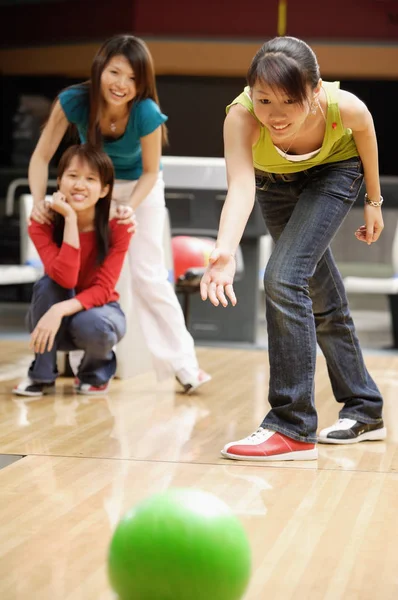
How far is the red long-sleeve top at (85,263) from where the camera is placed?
3029mm

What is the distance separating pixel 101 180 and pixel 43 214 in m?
0.21

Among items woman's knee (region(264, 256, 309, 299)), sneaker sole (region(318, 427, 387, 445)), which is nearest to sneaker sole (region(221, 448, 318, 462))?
sneaker sole (region(318, 427, 387, 445))

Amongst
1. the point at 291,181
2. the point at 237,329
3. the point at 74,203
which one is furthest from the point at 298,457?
the point at 237,329

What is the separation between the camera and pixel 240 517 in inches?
71.5

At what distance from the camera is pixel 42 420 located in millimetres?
2703

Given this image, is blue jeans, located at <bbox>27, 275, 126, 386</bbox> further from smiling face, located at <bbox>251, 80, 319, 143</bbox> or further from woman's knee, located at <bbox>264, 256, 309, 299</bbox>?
smiling face, located at <bbox>251, 80, 319, 143</bbox>

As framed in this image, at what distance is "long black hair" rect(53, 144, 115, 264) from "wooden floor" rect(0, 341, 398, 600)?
19.6 inches

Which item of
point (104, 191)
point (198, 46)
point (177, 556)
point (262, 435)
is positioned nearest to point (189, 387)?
point (104, 191)

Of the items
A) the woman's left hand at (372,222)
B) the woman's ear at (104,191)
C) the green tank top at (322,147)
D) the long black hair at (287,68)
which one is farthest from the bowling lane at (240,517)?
the woman's ear at (104,191)

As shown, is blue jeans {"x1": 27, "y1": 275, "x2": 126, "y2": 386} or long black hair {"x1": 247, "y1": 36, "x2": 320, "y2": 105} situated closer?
long black hair {"x1": 247, "y1": 36, "x2": 320, "y2": 105}

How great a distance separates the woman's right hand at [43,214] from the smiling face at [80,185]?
0.22ft

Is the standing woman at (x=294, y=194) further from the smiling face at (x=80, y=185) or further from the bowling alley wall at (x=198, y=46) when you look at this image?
the bowling alley wall at (x=198, y=46)

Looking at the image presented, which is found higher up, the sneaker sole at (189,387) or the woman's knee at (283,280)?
the woman's knee at (283,280)

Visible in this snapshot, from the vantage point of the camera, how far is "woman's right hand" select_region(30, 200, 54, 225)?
308cm
